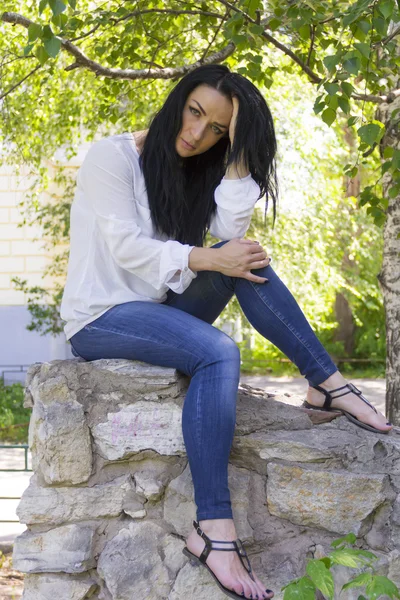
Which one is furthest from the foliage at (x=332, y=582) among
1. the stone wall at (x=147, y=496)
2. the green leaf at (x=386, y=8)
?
the green leaf at (x=386, y=8)

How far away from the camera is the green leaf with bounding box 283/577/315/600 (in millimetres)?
1983

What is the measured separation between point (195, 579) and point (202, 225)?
3.88ft

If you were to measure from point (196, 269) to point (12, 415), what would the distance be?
7379 millimetres

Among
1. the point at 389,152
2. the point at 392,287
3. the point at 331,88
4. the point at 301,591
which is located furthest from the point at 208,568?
the point at 392,287

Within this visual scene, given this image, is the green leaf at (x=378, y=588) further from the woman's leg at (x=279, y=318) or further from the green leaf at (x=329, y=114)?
the green leaf at (x=329, y=114)

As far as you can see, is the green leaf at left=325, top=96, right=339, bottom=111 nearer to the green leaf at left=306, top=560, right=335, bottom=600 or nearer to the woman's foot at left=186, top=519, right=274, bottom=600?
the woman's foot at left=186, top=519, right=274, bottom=600

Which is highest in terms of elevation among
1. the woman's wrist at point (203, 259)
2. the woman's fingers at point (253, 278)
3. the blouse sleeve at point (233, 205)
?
the blouse sleeve at point (233, 205)

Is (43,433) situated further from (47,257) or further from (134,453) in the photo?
(47,257)

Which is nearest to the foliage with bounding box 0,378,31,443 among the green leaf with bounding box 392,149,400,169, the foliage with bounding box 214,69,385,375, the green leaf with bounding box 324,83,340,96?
the foliage with bounding box 214,69,385,375

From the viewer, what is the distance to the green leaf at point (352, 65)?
248 cm

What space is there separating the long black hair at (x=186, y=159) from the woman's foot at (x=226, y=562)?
993 mm

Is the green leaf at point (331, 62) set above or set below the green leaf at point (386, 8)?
below

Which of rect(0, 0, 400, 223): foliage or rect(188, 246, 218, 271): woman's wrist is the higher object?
rect(0, 0, 400, 223): foliage

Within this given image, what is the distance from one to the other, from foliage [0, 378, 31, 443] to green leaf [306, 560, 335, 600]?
278 inches
